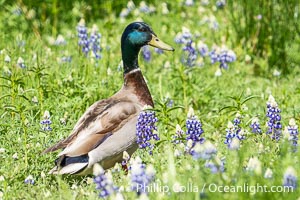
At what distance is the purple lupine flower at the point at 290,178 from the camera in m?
3.97

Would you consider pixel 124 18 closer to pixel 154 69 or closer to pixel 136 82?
pixel 154 69

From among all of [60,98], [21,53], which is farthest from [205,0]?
[60,98]

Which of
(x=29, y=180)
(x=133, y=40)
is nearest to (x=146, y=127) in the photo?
(x=29, y=180)

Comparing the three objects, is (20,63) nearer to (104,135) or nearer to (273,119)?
(104,135)

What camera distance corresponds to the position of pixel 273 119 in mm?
5383

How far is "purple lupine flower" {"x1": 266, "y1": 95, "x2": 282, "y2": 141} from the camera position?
17.6 feet

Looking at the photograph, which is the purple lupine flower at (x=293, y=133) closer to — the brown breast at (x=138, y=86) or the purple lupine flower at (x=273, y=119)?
the purple lupine flower at (x=273, y=119)

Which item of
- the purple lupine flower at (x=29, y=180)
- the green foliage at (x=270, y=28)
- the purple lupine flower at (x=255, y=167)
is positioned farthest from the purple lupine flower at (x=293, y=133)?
the green foliage at (x=270, y=28)

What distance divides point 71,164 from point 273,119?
1324mm

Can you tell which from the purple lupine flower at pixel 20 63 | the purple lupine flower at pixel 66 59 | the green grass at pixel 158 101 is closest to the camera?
the green grass at pixel 158 101

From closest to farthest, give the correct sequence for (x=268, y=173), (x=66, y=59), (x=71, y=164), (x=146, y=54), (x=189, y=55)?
(x=268, y=173) → (x=71, y=164) → (x=189, y=55) → (x=66, y=59) → (x=146, y=54)

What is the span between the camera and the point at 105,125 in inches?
224

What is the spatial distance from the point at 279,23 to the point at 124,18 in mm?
2195

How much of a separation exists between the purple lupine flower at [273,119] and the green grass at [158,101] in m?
0.06
